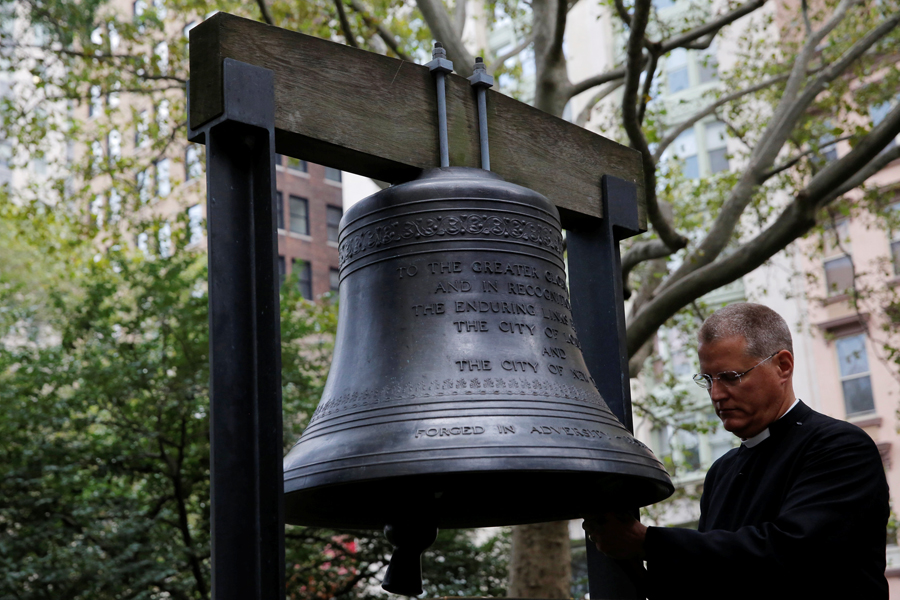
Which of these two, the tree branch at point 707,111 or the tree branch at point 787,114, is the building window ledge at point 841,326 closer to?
the tree branch at point 707,111

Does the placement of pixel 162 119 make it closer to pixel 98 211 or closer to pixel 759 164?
pixel 98 211

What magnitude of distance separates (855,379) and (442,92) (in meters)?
22.7

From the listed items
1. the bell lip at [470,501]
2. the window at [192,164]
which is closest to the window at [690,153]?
the window at [192,164]

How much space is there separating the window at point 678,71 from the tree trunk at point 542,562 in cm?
2142

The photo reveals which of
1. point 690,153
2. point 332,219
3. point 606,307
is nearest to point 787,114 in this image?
point 606,307

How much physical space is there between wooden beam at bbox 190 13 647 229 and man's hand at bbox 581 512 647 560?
4.07ft

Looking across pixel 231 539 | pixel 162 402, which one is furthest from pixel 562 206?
pixel 162 402

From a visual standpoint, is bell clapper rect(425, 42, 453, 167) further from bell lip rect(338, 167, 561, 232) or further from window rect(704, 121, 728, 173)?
window rect(704, 121, 728, 173)

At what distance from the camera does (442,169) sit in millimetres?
3424

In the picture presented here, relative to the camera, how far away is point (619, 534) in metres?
3.33

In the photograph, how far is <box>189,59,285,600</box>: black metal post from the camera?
2.63 meters

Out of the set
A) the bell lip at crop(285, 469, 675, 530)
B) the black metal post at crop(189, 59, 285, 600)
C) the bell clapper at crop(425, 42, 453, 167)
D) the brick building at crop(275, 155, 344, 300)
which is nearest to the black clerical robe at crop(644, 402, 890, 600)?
the bell lip at crop(285, 469, 675, 530)

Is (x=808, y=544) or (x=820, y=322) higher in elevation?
(x=820, y=322)

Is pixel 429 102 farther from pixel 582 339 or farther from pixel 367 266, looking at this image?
pixel 582 339
